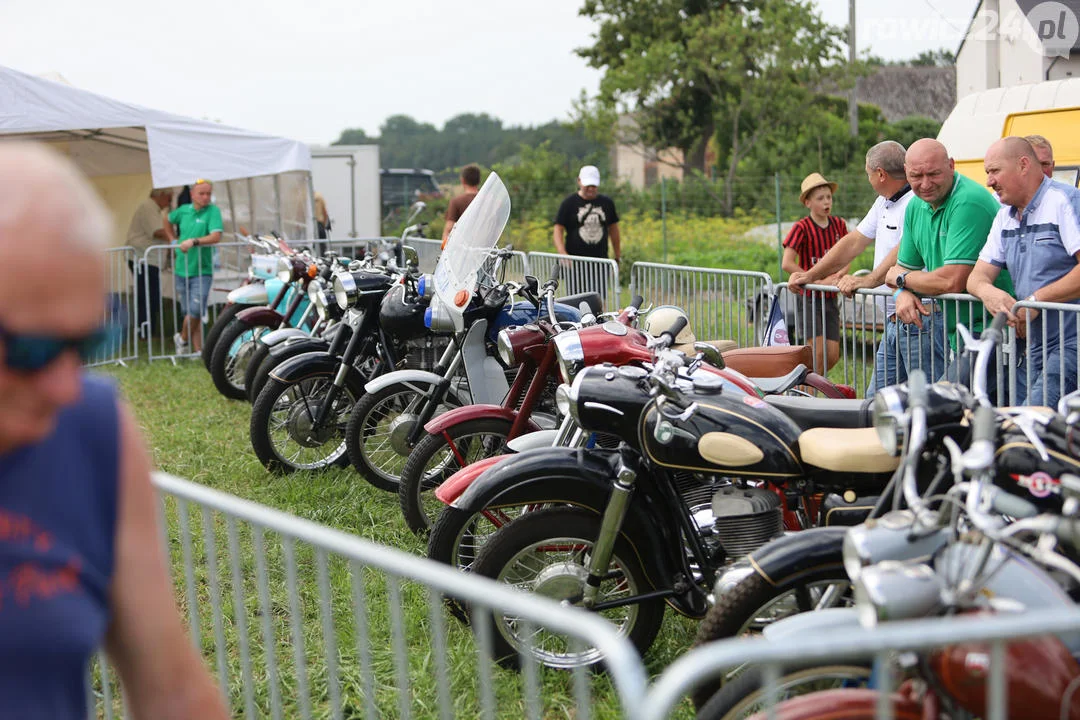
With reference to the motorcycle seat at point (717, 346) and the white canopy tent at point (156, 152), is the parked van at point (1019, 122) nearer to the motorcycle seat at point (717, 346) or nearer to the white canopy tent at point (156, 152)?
the motorcycle seat at point (717, 346)

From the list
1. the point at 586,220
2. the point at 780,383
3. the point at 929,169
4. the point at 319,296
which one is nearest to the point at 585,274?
the point at 586,220

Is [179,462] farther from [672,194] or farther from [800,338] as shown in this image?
[672,194]

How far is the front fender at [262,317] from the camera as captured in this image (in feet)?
28.5

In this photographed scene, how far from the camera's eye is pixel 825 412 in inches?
142

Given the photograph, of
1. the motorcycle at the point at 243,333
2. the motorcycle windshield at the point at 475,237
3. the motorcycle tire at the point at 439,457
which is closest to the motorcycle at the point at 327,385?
the motorcycle windshield at the point at 475,237

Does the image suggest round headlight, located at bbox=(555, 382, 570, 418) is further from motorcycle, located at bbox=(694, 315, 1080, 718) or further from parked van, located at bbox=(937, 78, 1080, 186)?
parked van, located at bbox=(937, 78, 1080, 186)

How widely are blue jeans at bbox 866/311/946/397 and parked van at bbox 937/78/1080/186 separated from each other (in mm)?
2360

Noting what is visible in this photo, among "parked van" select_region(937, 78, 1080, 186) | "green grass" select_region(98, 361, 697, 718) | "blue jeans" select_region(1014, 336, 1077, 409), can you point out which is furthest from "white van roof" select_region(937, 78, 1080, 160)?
"green grass" select_region(98, 361, 697, 718)

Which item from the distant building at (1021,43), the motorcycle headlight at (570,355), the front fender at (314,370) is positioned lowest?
the front fender at (314,370)

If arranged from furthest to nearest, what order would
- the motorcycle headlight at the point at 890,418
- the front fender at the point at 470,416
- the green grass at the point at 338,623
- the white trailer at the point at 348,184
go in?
the white trailer at the point at 348,184
the front fender at the point at 470,416
the green grass at the point at 338,623
the motorcycle headlight at the point at 890,418

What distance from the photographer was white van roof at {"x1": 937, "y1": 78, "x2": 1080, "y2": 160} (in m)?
8.29

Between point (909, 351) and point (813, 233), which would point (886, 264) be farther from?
point (813, 233)

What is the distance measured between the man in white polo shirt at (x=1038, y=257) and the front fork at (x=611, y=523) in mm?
2444

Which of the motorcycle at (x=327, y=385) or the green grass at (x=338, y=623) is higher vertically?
the motorcycle at (x=327, y=385)
